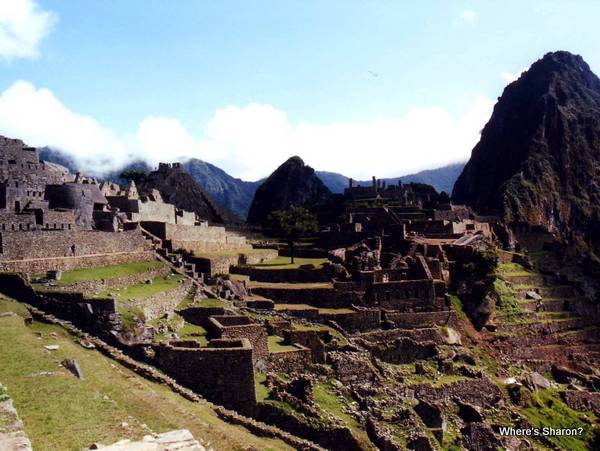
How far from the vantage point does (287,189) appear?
10294 centimetres

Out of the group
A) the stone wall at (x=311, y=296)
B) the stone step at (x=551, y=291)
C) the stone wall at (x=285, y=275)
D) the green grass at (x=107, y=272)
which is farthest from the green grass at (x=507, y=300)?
the green grass at (x=107, y=272)

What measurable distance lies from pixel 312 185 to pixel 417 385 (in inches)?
2788

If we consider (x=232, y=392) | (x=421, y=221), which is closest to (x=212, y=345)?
(x=232, y=392)

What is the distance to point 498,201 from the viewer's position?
144m

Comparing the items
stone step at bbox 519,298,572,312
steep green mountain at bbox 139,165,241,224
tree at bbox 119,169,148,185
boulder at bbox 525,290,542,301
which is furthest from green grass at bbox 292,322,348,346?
tree at bbox 119,169,148,185

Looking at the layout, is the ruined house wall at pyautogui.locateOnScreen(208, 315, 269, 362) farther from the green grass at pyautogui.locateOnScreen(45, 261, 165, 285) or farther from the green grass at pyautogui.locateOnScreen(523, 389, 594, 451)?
the green grass at pyautogui.locateOnScreen(523, 389, 594, 451)

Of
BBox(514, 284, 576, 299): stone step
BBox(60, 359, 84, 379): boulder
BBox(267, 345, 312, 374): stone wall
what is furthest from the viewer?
BBox(514, 284, 576, 299): stone step

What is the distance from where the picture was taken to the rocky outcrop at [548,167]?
14900 cm

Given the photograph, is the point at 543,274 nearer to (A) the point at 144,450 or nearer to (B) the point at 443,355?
(B) the point at 443,355

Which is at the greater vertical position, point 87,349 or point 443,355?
point 87,349

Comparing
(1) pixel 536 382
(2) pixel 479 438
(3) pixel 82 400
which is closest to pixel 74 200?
(3) pixel 82 400

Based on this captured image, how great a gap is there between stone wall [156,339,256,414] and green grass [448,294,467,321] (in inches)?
973

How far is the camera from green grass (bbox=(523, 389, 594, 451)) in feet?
123

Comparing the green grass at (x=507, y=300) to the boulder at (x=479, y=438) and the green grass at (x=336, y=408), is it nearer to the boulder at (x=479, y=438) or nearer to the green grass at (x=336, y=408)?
the boulder at (x=479, y=438)
